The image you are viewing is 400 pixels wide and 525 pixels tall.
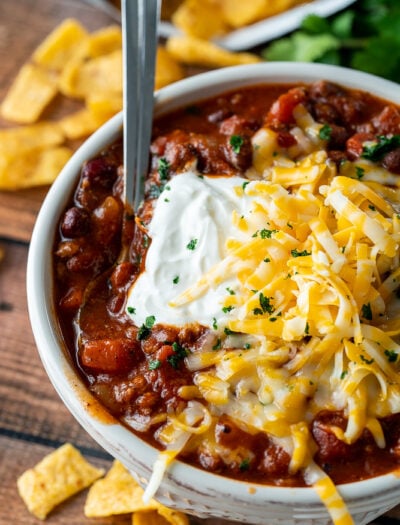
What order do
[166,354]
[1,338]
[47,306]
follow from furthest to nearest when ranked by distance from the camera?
1. [1,338]
2. [47,306]
3. [166,354]

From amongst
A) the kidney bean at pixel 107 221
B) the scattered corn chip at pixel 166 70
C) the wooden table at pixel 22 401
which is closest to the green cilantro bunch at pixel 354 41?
the scattered corn chip at pixel 166 70

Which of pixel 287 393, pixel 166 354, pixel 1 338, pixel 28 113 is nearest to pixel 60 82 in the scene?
pixel 28 113

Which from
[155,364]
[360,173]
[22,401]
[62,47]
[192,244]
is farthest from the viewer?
[62,47]

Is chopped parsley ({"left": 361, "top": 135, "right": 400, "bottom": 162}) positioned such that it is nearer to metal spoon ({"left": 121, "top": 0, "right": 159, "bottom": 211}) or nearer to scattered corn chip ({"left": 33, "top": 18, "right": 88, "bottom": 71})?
metal spoon ({"left": 121, "top": 0, "right": 159, "bottom": 211})

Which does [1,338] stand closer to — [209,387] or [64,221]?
[64,221]

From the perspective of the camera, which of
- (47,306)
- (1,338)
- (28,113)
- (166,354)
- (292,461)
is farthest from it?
(28,113)

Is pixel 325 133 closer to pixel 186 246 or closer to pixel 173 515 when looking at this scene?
pixel 186 246

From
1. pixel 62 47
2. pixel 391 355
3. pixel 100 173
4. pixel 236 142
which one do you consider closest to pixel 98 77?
pixel 62 47
